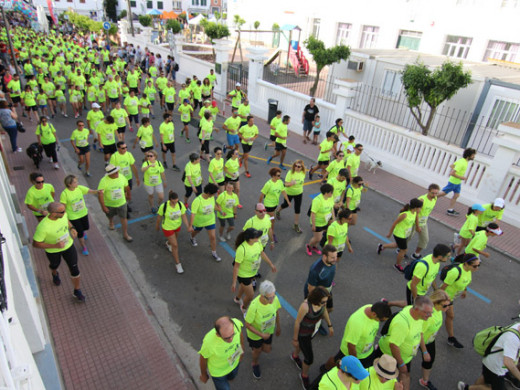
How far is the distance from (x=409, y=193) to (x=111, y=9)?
67.7m

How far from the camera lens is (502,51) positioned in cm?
2134

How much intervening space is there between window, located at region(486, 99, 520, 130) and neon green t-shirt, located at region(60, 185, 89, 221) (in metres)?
14.1

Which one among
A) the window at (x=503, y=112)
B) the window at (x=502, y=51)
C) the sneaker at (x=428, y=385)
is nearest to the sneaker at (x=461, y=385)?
the sneaker at (x=428, y=385)

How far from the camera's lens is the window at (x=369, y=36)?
27.8 metres

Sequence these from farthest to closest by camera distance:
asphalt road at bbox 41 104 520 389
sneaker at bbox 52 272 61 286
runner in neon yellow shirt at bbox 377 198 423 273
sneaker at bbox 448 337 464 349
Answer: runner in neon yellow shirt at bbox 377 198 423 273 < sneaker at bbox 52 272 61 286 < sneaker at bbox 448 337 464 349 < asphalt road at bbox 41 104 520 389

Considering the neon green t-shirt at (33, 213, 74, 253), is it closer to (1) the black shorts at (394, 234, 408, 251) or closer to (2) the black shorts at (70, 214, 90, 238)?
(2) the black shorts at (70, 214, 90, 238)

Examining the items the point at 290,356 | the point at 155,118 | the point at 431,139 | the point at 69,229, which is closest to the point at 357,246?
the point at 290,356

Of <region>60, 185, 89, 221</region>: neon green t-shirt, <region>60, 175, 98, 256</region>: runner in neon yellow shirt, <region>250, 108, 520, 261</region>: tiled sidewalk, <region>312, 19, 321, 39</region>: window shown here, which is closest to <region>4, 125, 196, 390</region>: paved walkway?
<region>60, 175, 98, 256</region>: runner in neon yellow shirt

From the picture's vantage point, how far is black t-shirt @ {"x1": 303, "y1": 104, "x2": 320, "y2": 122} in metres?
13.6

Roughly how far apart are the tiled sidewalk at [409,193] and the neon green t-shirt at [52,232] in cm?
877

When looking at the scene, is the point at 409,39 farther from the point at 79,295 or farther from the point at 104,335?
the point at 104,335

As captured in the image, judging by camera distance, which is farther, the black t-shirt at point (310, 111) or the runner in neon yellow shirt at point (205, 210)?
the black t-shirt at point (310, 111)

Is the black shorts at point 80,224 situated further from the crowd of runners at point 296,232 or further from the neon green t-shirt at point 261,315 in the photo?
the neon green t-shirt at point 261,315

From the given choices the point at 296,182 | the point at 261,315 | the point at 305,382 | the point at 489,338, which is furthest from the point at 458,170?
the point at 261,315
